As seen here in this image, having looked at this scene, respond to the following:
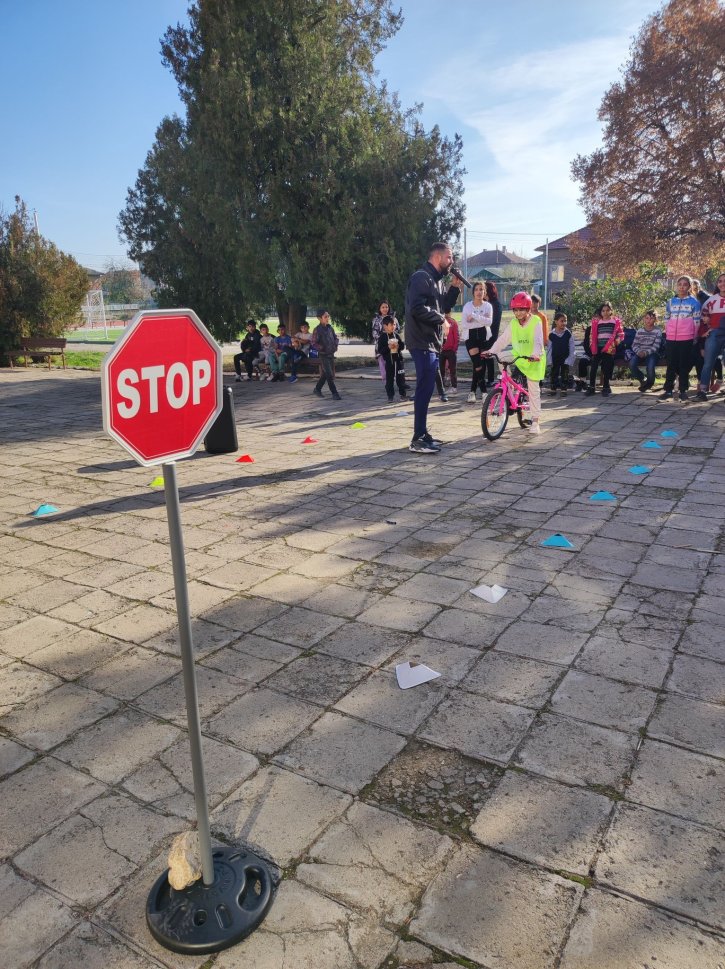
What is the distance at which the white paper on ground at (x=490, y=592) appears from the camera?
411 cm

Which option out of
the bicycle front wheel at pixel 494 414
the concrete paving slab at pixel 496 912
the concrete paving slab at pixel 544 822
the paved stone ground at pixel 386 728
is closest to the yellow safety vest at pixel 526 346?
the bicycle front wheel at pixel 494 414

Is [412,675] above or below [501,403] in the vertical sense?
below

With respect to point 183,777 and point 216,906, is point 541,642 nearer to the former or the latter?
point 183,777

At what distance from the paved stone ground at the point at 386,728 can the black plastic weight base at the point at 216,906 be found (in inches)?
1.7

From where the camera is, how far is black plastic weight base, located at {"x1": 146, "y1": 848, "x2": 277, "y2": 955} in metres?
1.91

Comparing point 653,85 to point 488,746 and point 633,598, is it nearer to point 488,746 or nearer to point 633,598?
point 633,598

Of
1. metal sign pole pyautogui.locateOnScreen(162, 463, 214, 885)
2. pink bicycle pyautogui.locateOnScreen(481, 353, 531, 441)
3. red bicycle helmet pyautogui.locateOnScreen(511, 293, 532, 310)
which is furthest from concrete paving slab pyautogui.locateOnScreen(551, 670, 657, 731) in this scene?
red bicycle helmet pyautogui.locateOnScreen(511, 293, 532, 310)

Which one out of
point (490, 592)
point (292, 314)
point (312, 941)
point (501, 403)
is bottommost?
point (312, 941)

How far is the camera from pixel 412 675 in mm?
3260

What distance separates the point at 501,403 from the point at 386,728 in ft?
21.2

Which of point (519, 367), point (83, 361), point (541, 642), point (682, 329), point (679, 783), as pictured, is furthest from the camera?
point (83, 361)

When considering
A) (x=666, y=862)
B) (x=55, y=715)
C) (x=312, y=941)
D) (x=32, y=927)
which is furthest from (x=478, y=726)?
(x=55, y=715)

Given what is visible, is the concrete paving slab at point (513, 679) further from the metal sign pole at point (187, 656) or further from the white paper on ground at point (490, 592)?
the metal sign pole at point (187, 656)

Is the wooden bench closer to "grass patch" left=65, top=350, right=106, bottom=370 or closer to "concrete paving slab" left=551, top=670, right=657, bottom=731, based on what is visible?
"grass patch" left=65, top=350, right=106, bottom=370
